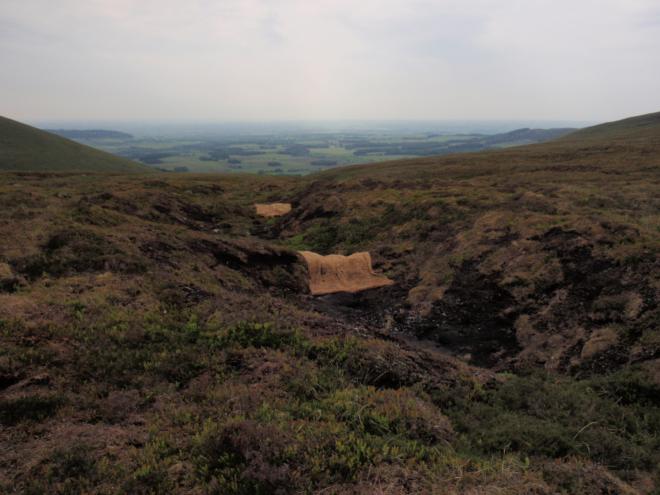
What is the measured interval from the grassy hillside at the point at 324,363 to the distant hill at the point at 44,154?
13057cm

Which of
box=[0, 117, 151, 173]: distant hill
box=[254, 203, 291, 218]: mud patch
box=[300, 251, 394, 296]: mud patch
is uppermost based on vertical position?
box=[0, 117, 151, 173]: distant hill

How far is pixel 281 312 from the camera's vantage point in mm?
15883

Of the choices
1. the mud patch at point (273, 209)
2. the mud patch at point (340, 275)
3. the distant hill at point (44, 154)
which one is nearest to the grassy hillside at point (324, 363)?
the mud patch at point (340, 275)

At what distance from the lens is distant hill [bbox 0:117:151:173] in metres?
127

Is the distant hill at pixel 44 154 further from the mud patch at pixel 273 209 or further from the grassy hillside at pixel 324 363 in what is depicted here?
the grassy hillside at pixel 324 363

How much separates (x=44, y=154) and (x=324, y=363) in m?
168

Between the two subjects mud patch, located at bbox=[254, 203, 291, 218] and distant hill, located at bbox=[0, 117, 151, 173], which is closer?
mud patch, located at bbox=[254, 203, 291, 218]

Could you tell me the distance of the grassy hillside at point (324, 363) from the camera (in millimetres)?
7480

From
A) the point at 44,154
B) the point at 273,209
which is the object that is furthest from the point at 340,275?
the point at 44,154

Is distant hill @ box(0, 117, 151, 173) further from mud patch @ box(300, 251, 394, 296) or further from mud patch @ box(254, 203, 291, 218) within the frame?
mud patch @ box(300, 251, 394, 296)

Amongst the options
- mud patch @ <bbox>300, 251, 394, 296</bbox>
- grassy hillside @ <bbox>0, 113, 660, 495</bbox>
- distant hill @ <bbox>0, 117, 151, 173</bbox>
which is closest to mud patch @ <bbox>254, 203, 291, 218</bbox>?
mud patch @ <bbox>300, 251, 394, 296</bbox>

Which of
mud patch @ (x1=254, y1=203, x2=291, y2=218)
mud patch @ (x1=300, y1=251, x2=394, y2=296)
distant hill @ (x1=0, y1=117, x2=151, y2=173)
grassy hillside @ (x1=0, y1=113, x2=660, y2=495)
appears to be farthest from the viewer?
distant hill @ (x1=0, y1=117, x2=151, y2=173)

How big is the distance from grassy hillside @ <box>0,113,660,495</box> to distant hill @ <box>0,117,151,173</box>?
131 m

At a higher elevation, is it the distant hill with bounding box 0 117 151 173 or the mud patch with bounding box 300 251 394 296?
the distant hill with bounding box 0 117 151 173
